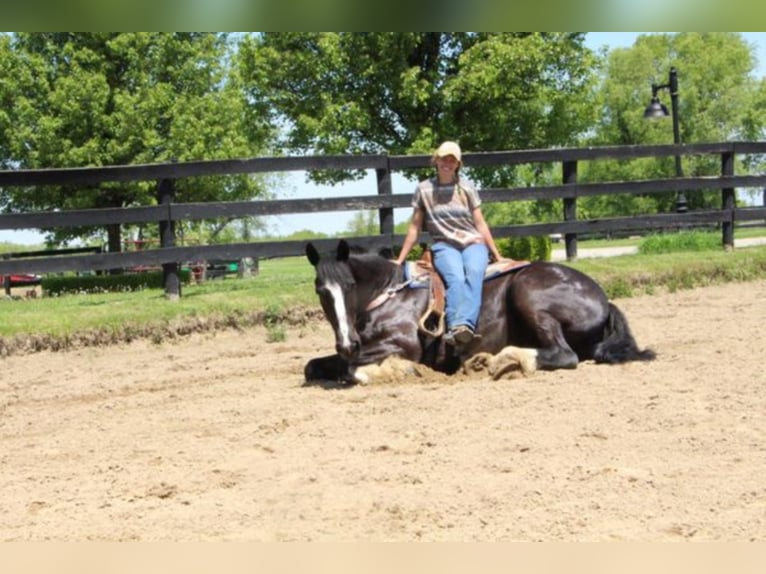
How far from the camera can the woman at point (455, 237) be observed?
236 inches

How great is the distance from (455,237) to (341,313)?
1.11m

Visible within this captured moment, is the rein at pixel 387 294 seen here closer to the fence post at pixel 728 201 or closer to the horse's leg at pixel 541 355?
the horse's leg at pixel 541 355

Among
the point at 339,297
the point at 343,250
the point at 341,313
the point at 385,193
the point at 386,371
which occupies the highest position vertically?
the point at 385,193

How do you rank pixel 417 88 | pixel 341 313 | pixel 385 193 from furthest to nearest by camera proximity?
pixel 417 88 < pixel 385 193 < pixel 341 313

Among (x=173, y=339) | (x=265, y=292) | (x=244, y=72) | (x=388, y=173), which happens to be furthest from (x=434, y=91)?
(x=173, y=339)

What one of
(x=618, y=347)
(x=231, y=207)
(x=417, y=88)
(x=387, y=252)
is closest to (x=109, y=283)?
(x=417, y=88)

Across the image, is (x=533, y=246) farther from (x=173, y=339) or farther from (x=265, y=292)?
(x=173, y=339)

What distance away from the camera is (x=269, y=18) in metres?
3.73

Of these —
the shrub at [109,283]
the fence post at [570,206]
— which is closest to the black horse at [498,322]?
the fence post at [570,206]

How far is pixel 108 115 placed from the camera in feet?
87.9

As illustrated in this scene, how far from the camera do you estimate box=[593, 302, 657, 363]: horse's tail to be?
6035 millimetres

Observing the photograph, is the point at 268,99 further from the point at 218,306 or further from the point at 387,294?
the point at 387,294

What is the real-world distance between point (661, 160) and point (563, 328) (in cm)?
3697

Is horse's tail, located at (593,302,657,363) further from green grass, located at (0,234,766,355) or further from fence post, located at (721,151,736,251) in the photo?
fence post, located at (721,151,736,251)
